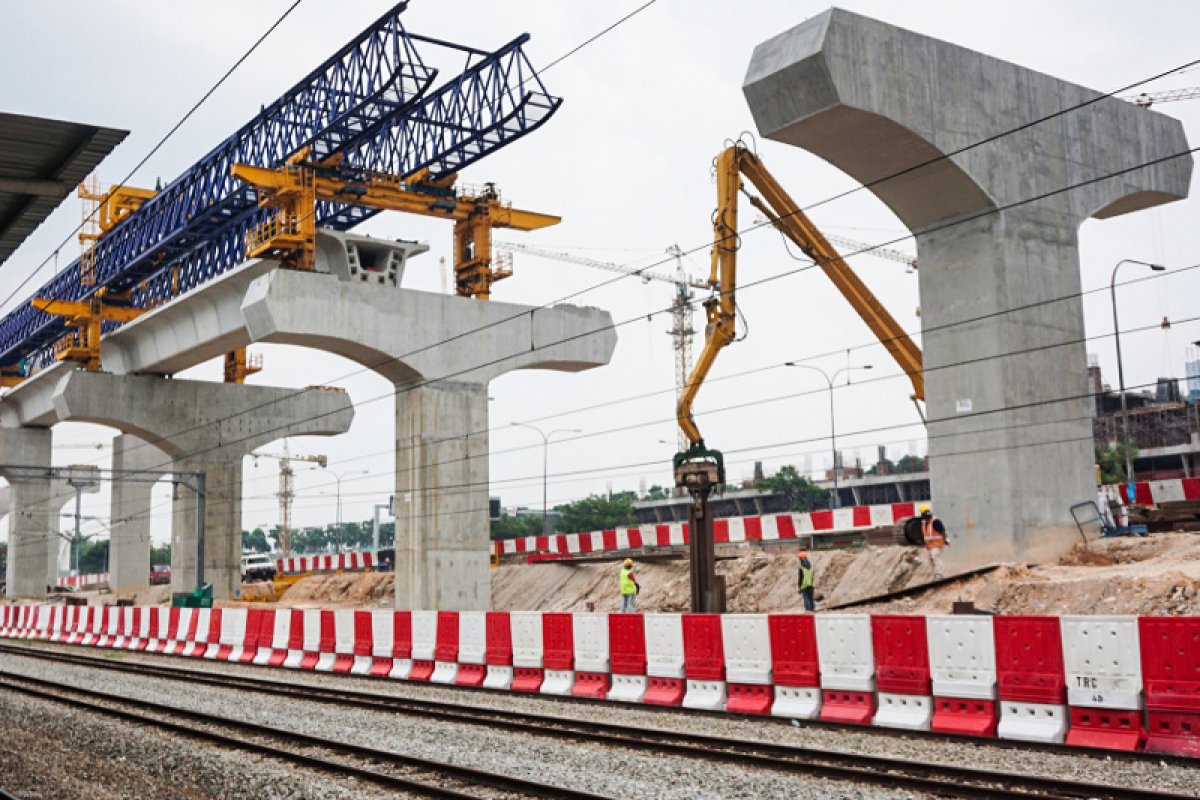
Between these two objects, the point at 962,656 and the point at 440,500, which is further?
the point at 440,500

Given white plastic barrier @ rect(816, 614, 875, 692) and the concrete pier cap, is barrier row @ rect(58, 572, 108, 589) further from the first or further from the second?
white plastic barrier @ rect(816, 614, 875, 692)

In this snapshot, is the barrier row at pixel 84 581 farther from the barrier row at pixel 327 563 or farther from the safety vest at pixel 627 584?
the safety vest at pixel 627 584

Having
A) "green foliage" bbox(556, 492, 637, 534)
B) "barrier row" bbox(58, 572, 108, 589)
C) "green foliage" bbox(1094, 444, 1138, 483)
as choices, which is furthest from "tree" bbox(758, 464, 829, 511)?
"barrier row" bbox(58, 572, 108, 589)

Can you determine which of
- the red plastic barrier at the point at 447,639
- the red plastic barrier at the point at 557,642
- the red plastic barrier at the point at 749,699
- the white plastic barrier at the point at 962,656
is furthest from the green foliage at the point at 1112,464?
the white plastic barrier at the point at 962,656

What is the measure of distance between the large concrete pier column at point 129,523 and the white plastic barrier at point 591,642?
186ft

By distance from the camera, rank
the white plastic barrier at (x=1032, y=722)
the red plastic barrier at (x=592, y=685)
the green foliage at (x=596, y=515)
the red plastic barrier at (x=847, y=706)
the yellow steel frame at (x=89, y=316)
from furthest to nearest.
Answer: the green foliage at (x=596, y=515), the yellow steel frame at (x=89, y=316), the red plastic barrier at (x=592, y=685), the red plastic barrier at (x=847, y=706), the white plastic barrier at (x=1032, y=722)

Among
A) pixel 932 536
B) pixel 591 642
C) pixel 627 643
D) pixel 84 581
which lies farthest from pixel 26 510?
pixel 627 643

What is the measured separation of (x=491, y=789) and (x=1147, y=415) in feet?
361

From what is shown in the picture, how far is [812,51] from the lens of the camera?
20.1 meters

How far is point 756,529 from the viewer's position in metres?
45.4

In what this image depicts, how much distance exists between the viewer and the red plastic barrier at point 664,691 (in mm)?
16016

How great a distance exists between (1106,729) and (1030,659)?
3.11ft

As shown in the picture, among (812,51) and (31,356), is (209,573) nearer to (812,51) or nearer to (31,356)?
Result: (31,356)

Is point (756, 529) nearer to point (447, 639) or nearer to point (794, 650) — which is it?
point (447, 639)
